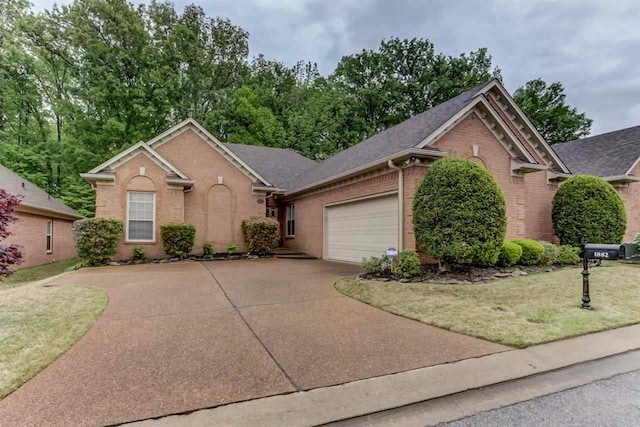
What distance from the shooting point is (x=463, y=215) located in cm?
804

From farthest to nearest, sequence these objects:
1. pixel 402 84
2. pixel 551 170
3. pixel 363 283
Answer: pixel 402 84 → pixel 551 170 → pixel 363 283

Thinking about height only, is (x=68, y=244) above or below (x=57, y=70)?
below

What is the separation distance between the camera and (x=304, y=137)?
29.0 metres

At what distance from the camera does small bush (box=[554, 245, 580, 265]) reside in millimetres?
10180

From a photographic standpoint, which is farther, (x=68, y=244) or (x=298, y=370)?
(x=68, y=244)

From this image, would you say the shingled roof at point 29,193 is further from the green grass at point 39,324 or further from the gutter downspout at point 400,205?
the gutter downspout at point 400,205

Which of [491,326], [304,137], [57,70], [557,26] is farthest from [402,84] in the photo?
[491,326]

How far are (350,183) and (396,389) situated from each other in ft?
30.6

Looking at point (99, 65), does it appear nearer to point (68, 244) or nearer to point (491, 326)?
point (68, 244)

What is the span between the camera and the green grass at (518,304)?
494 centimetres

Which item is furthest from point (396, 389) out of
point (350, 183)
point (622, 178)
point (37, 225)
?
point (37, 225)

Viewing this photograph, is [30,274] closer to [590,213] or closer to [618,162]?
[590,213]

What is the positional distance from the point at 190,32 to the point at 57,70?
973 centimetres

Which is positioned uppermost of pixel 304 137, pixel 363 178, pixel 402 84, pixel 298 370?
pixel 402 84
